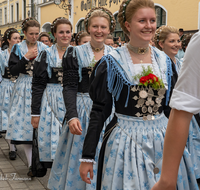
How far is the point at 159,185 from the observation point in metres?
1.32

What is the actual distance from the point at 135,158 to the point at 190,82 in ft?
3.76

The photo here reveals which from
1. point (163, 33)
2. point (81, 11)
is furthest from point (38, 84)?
point (81, 11)

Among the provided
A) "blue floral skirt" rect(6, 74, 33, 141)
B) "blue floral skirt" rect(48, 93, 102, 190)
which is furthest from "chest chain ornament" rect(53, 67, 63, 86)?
"blue floral skirt" rect(6, 74, 33, 141)

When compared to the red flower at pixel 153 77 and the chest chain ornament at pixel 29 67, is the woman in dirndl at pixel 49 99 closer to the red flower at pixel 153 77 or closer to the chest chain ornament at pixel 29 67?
the chest chain ornament at pixel 29 67

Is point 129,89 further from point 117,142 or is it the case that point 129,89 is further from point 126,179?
point 126,179

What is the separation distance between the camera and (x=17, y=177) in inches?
188

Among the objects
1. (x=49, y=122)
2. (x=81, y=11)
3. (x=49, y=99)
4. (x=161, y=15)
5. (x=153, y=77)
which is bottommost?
(x=49, y=122)

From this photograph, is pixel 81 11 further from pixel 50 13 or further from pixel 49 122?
pixel 49 122

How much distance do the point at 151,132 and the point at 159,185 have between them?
3.54ft

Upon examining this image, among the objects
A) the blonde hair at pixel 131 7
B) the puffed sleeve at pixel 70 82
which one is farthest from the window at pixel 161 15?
→ the blonde hair at pixel 131 7

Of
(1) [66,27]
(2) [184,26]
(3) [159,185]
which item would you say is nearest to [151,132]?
(3) [159,185]

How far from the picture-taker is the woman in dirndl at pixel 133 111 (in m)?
2.30

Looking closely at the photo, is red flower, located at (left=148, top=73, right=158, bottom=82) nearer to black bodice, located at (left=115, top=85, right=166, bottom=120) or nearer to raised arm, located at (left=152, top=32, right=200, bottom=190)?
black bodice, located at (left=115, top=85, right=166, bottom=120)

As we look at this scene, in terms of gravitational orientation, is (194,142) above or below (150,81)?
below
